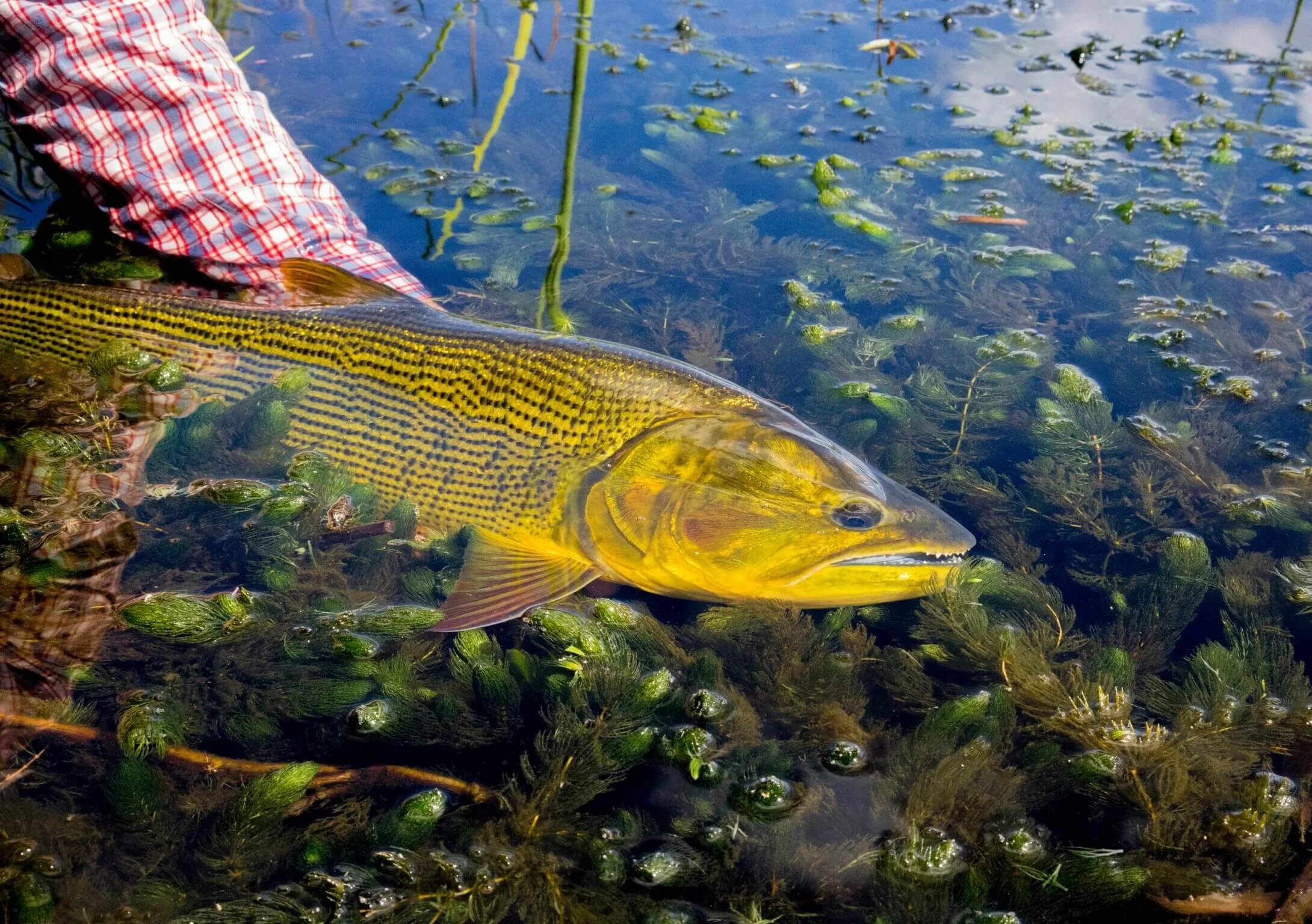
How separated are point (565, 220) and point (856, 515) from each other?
3.46 meters

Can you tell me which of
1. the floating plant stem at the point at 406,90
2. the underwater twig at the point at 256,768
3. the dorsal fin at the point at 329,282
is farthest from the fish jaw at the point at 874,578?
the floating plant stem at the point at 406,90

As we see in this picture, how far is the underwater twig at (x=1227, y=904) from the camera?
84.6 inches

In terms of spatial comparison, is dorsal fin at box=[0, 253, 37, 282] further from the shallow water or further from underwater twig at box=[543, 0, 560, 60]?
underwater twig at box=[543, 0, 560, 60]

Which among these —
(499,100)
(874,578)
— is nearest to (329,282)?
(874,578)

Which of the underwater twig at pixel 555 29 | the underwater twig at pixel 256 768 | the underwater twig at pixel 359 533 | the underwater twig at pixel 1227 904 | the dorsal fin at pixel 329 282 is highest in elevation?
the underwater twig at pixel 555 29

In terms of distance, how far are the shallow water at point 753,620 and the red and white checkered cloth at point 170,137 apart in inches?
17.5

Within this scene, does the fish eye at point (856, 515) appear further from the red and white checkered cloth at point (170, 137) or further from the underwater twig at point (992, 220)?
the underwater twig at point (992, 220)

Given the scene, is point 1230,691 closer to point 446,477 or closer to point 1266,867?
point 1266,867

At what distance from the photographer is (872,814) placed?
8.09 feet

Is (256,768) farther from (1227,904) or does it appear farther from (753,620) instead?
(1227,904)

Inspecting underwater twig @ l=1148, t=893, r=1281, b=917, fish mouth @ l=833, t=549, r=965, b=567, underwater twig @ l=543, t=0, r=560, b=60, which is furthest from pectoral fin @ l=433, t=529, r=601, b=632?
underwater twig @ l=543, t=0, r=560, b=60

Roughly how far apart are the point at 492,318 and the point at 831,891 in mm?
3464

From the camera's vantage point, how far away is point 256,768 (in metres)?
2.52

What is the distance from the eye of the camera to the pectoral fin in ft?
9.90
